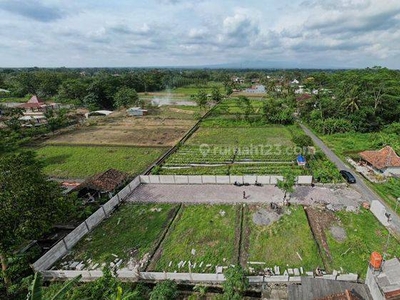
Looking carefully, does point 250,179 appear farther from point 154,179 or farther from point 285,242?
point 154,179

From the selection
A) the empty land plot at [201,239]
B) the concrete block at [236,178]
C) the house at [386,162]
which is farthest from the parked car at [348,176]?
the empty land plot at [201,239]

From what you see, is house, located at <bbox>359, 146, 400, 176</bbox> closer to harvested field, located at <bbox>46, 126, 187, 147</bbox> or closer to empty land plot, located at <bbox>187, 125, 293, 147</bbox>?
empty land plot, located at <bbox>187, 125, 293, 147</bbox>

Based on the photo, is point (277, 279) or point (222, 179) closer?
point (277, 279)

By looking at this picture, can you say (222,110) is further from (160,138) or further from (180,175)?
(180,175)

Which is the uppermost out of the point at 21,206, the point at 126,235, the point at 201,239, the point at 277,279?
the point at 21,206

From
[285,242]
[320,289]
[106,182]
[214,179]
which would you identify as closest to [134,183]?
[106,182]

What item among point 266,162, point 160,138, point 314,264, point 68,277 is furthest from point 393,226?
point 160,138

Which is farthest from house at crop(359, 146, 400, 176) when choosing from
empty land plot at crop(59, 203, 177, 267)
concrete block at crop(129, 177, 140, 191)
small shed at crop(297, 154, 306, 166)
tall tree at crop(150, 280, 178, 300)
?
concrete block at crop(129, 177, 140, 191)
